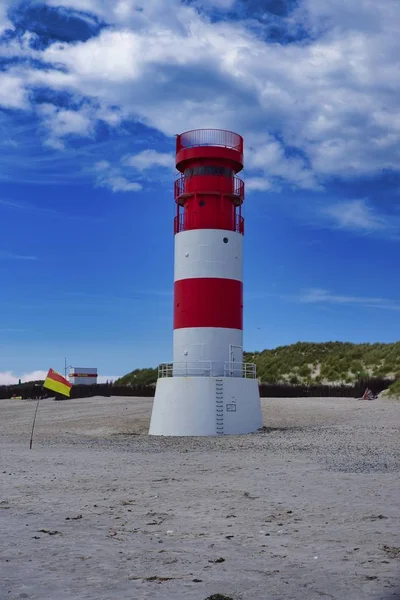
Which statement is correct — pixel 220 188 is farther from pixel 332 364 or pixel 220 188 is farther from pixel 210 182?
pixel 332 364

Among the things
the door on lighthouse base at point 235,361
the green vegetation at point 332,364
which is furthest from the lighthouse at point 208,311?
the green vegetation at point 332,364

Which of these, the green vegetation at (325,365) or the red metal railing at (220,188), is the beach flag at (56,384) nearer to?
the red metal railing at (220,188)

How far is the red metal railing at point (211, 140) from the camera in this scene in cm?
2258

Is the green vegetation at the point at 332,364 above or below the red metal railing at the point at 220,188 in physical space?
below

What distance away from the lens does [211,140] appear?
2256 centimetres

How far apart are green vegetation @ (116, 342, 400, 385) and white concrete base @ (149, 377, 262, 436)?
2042 cm

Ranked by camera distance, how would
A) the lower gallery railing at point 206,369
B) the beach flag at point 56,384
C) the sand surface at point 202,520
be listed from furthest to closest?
the lower gallery railing at point 206,369
the beach flag at point 56,384
the sand surface at point 202,520

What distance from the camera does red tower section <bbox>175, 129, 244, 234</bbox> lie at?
2197cm

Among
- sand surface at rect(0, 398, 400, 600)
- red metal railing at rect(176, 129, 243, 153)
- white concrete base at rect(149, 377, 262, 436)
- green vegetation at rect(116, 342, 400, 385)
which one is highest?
red metal railing at rect(176, 129, 243, 153)

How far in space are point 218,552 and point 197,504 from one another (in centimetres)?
272

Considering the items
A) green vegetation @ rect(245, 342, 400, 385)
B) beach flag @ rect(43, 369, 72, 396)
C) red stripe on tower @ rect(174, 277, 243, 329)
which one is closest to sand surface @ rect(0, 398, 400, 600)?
beach flag @ rect(43, 369, 72, 396)

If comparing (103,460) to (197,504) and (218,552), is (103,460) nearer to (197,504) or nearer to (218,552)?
(197,504)

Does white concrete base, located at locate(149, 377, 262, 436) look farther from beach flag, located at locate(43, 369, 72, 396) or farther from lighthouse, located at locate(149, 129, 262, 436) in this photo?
beach flag, located at locate(43, 369, 72, 396)

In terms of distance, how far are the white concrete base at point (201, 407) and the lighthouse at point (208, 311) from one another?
0.10 ft
